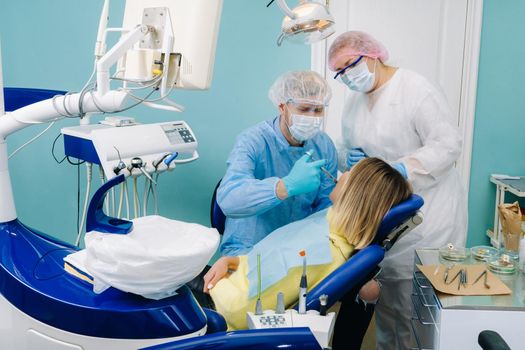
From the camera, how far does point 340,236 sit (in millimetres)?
1776

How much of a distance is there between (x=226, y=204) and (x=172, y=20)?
64 centimetres

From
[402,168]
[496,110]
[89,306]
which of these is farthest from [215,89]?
[89,306]

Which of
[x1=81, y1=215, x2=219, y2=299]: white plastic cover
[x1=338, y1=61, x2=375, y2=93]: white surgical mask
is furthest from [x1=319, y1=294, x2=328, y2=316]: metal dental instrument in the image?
[x1=338, y1=61, x2=375, y2=93]: white surgical mask

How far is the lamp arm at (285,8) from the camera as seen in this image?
1522 mm

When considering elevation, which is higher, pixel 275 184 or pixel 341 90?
pixel 341 90

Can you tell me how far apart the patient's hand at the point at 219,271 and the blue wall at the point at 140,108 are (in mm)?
1331

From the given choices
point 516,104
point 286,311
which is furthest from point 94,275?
point 516,104

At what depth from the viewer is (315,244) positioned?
5.73 feet

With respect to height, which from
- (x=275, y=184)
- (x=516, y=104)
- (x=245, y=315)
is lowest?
(x=245, y=315)

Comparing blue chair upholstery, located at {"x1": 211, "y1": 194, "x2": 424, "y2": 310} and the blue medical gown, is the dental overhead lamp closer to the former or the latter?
the blue medical gown

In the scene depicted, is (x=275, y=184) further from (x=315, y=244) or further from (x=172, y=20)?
(x=172, y=20)

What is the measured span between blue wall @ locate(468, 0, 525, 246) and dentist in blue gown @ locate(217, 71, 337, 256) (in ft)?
3.99

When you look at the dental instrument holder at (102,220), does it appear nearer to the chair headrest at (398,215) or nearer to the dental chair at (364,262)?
the dental chair at (364,262)

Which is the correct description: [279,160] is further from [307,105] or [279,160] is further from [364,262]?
[364,262]
